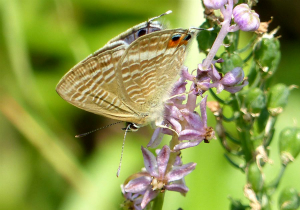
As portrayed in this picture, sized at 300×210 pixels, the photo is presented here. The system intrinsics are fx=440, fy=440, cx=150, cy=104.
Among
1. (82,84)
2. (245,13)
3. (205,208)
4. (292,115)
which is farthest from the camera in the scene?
(292,115)

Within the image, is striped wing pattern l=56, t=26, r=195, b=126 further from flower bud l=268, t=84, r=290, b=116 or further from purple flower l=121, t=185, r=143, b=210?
flower bud l=268, t=84, r=290, b=116

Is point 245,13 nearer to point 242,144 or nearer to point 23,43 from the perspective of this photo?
point 242,144

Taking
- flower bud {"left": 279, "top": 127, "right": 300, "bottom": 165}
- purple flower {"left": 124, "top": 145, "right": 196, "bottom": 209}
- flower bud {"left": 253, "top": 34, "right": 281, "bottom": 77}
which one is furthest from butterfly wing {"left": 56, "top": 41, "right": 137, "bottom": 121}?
flower bud {"left": 279, "top": 127, "right": 300, "bottom": 165}

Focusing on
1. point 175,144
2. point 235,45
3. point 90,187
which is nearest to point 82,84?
point 175,144

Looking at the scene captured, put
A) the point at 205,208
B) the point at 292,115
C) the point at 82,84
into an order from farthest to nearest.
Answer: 1. the point at 292,115
2. the point at 205,208
3. the point at 82,84

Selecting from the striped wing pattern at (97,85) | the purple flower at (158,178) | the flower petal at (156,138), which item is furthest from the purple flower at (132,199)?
the striped wing pattern at (97,85)

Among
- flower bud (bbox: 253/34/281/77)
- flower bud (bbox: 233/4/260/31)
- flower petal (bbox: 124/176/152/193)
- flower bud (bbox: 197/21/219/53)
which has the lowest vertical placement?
flower petal (bbox: 124/176/152/193)

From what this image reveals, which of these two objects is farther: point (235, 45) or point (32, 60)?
point (32, 60)
